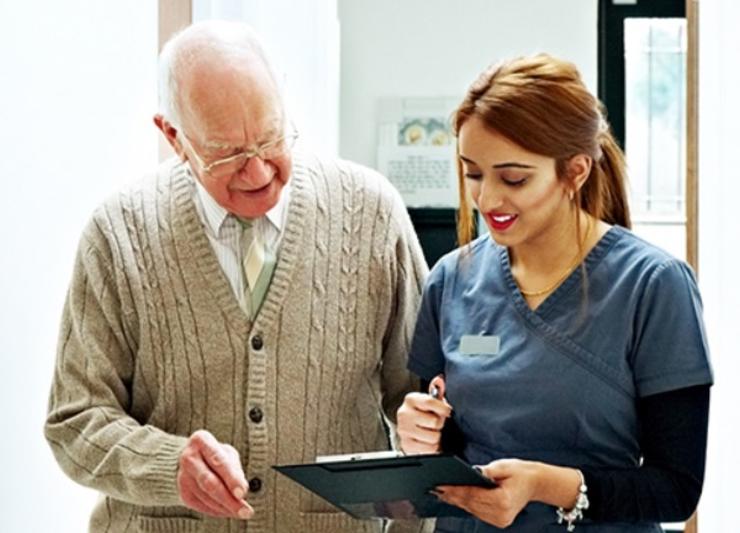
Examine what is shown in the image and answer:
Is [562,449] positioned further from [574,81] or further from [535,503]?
[574,81]

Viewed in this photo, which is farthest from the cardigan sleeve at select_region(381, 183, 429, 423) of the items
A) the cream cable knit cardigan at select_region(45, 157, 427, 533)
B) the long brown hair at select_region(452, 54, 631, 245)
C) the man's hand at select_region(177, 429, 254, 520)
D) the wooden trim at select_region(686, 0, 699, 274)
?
the wooden trim at select_region(686, 0, 699, 274)

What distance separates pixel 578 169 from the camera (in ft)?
6.15

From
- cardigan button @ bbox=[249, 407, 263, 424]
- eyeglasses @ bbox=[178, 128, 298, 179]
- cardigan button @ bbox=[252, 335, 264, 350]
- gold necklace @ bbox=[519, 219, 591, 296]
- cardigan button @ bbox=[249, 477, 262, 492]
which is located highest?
eyeglasses @ bbox=[178, 128, 298, 179]

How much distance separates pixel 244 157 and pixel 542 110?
0.44 metres

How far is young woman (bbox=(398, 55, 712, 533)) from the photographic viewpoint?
1778 mm

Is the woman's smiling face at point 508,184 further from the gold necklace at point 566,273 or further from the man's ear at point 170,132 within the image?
the man's ear at point 170,132

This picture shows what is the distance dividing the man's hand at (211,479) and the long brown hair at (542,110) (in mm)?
512

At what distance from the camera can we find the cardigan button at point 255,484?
2.07m

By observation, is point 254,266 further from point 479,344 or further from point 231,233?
point 479,344

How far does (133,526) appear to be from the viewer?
2.11 meters

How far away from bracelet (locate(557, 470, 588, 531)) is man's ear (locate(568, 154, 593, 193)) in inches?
15.1

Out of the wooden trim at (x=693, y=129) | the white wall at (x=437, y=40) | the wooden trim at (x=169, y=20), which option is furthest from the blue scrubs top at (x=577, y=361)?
the white wall at (x=437, y=40)

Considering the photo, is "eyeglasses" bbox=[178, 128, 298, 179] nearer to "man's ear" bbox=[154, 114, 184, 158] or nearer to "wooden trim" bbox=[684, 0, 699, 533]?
"man's ear" bbox=[154, 114, 184, 158]

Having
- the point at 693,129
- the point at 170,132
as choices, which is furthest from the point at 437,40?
the point at 170,132
